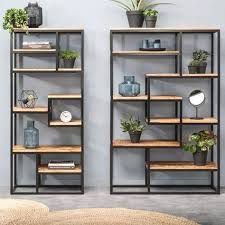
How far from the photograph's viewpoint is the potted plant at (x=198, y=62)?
490cm

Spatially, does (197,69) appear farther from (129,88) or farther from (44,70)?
(44,70)

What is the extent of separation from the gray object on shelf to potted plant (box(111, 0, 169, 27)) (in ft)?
1.87

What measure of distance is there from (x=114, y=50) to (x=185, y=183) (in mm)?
1102

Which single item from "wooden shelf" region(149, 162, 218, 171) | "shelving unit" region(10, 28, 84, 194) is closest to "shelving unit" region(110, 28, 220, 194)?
"wooden shelf" region(149, 162, 218, 171)

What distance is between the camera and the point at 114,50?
5.09 m

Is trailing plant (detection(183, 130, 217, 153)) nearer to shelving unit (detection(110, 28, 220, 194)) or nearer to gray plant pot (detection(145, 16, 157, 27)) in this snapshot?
shelving unit (detection(110, 28, 220, 194))

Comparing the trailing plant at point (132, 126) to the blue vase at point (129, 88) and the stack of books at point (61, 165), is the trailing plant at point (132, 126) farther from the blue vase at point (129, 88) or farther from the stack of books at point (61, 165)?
the stack of books at point (61, 165)

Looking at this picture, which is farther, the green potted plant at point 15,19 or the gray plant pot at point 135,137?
the gray plant pot at point 135,137

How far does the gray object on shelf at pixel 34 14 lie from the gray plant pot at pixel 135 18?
2.06 feet

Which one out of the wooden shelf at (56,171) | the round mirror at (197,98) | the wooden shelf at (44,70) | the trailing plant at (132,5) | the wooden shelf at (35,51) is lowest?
the wooden shelf at (56,171)

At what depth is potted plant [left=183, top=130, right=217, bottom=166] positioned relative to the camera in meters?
4.88

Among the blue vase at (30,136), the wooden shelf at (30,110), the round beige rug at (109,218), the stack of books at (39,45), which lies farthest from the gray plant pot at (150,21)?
the round beige rug at (109,218)

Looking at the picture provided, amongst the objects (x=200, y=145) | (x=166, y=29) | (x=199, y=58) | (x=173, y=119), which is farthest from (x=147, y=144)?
(x=166, y=29)

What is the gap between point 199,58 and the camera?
494cm
